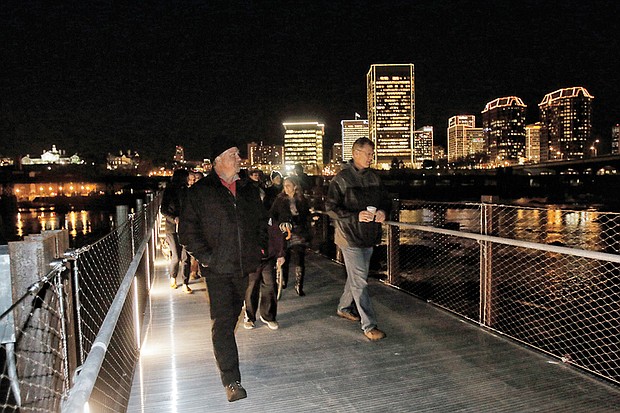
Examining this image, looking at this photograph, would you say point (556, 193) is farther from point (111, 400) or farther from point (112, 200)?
point (111, 400)

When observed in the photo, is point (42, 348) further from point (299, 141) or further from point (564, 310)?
point (299, 141)

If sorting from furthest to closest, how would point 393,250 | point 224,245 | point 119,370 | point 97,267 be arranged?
point 393,250, point 97,267, point 119,370, point 224,245

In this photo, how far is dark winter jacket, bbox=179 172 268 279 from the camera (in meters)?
3.41

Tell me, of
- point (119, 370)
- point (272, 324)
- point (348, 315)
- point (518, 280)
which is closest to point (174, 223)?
point (272, 324)

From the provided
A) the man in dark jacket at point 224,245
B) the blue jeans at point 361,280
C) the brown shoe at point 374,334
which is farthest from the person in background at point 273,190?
the man in dark jacket at point 224,245

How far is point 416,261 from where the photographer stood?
19.8m

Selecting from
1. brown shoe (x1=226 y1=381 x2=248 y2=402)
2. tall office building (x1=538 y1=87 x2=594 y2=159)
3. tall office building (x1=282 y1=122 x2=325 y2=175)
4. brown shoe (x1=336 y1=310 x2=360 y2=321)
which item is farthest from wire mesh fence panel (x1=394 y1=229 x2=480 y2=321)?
tall office building (x1=538 y1=87 x2=594 y2=159)

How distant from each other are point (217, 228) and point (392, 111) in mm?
192929

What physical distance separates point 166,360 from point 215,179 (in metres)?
1.87

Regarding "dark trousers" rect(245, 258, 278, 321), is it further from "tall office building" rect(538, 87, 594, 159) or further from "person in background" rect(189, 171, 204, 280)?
"tall office building" rect(538, 87, 594, 159)

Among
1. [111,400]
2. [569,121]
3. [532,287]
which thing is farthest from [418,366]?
[569,121]

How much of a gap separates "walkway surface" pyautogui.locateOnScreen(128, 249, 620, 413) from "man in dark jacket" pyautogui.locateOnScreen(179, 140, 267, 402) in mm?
411

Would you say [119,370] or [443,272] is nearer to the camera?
[119,370]

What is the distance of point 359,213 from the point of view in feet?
15.5
